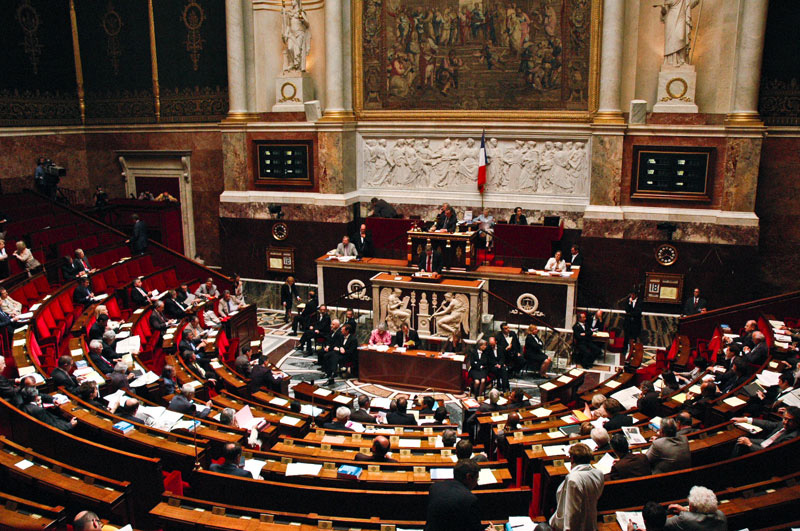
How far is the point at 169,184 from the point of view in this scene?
19766 mm

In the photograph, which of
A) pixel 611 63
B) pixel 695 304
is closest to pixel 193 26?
pixel 611 63

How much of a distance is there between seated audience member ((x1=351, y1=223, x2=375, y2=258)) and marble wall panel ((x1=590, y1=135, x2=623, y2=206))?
575cm

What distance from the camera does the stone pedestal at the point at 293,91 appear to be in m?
17.6

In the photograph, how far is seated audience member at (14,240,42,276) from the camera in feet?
42.1

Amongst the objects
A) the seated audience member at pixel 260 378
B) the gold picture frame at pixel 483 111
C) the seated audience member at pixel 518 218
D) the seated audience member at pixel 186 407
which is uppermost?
the gold picture frame at pixel 483 111

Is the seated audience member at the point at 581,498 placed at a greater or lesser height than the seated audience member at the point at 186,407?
greater

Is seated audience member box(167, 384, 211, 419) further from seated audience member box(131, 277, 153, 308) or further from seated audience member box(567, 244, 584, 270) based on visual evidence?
seated audience member box(567, 244, 584, 270)

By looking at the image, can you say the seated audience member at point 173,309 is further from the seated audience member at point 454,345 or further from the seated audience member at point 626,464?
the seated audience member at point 626,464

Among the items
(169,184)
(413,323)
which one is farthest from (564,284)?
(169,184)

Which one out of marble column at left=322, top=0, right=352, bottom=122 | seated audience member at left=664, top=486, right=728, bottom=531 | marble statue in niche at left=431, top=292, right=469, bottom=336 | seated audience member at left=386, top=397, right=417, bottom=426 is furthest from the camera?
marble column at left=322, top=0, right=352, bottom=122

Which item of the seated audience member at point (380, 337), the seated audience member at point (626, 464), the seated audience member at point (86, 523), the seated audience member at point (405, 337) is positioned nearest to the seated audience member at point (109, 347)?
the seated audience member at point (380, 337)

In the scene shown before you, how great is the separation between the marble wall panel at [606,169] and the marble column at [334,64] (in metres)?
6.85

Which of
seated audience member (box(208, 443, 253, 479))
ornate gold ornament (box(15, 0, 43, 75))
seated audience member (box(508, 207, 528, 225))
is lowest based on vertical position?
seated audience member (box(208, 443, 253, 479))

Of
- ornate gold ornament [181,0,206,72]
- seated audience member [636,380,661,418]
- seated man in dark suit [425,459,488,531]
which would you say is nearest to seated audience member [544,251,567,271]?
seated audience member [636,380,661,418]
